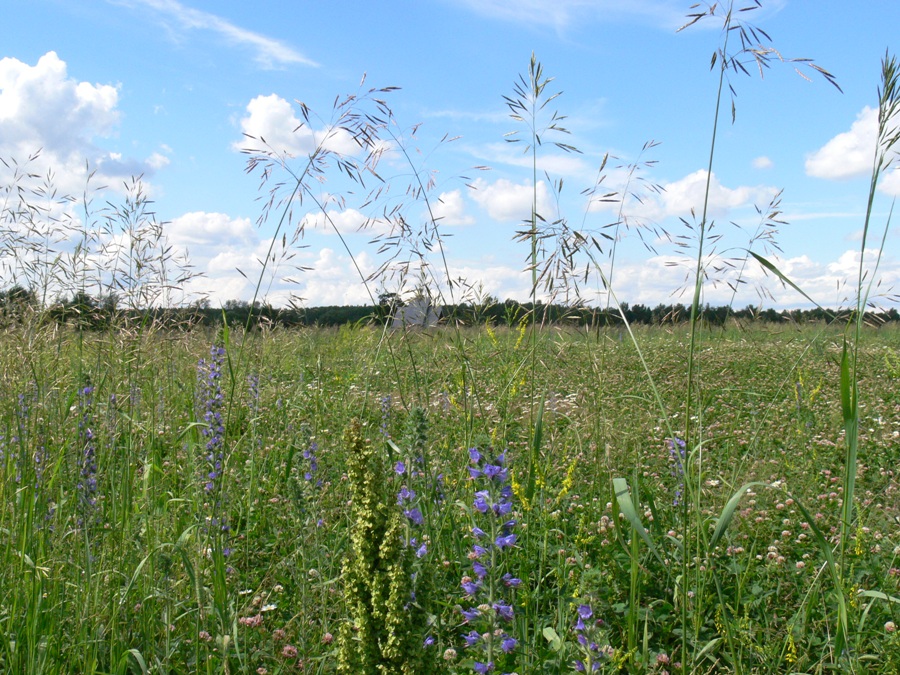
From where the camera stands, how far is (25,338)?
8.18 ft

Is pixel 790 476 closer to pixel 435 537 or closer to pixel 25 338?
pixel 435 537

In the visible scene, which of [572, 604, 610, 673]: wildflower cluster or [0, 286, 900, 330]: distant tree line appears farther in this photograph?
[0, 286, 900, 330]: distant tree line

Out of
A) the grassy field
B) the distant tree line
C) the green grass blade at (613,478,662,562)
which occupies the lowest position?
the grassy field

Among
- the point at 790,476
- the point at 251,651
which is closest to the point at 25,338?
the point at 251,651

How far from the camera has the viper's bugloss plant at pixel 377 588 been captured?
1482 millimetres

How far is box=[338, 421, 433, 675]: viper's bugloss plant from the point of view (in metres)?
1.48

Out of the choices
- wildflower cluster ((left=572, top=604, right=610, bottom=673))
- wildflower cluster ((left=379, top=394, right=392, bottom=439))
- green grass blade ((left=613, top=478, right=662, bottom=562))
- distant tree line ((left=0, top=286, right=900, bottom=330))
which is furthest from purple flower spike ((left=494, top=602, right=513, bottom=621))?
wildflower cluster ((left=379, top=394, right=392, bottom=439))

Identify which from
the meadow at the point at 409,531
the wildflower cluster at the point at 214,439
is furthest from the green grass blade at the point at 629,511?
the wildflower cluster at the point at 214,439

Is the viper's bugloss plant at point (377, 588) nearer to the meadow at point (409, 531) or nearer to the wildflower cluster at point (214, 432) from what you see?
the meadow at point (409, 531)

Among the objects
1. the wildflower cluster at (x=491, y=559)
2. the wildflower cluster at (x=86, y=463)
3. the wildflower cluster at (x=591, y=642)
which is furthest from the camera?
the wildflower cluster at (x=86, y=463)

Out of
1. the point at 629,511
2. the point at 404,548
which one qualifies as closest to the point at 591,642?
the point at 629,511

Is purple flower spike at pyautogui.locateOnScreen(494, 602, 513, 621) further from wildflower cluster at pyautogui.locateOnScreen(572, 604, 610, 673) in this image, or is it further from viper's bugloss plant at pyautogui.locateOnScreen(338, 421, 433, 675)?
viper's bugloss plant at pyautogui.locateOnScreen(338, 421, 433, 675)

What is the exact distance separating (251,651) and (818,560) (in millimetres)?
2428

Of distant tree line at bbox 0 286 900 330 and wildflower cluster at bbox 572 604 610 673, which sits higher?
distant tree line at bbox 0 286 900 330
